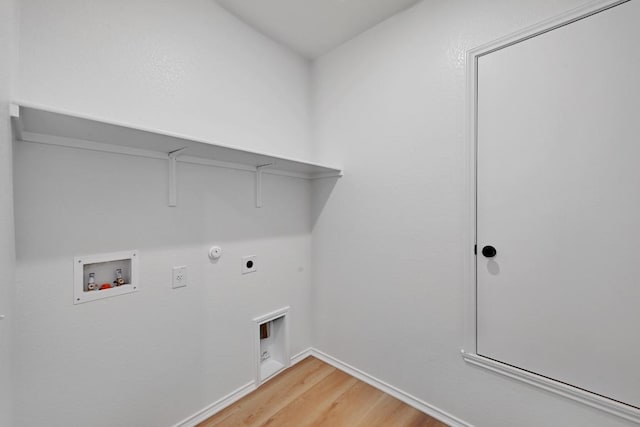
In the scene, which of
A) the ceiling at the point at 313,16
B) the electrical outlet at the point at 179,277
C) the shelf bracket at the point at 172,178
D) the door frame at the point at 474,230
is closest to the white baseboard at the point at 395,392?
the door frame at the point at 474,230

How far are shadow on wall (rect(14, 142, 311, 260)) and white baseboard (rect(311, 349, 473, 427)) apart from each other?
44.9 inches

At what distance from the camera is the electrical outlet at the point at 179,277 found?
142 cm

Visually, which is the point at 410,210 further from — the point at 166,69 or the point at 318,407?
the point at 166,69

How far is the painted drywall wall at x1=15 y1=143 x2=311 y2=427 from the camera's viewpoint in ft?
3.43

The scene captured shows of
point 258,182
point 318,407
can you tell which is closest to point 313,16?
point 258,182

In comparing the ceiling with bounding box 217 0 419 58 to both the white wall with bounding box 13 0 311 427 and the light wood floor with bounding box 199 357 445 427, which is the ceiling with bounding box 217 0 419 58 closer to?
the white wall with bounding box 13 0 311 427

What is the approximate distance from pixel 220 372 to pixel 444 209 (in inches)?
66.2

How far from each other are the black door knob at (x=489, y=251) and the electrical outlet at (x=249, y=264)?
139 cm

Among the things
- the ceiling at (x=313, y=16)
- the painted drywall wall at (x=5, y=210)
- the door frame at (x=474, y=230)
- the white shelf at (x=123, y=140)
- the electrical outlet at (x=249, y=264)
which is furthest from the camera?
the electrical outlet at (x=249, y=264)

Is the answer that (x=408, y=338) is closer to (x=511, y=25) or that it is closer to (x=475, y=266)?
(x=475, y=266)

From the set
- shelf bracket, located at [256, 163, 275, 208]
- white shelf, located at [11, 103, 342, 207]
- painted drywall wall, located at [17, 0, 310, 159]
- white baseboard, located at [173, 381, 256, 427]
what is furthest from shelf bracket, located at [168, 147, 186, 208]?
white baseboard, located at [173, 381, 256, 427]

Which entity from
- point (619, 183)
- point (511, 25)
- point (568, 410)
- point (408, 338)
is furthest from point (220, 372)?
point (511, 25)

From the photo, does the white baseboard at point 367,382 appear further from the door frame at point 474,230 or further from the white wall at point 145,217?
the door frame at point 474,230

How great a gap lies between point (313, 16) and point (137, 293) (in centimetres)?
195
